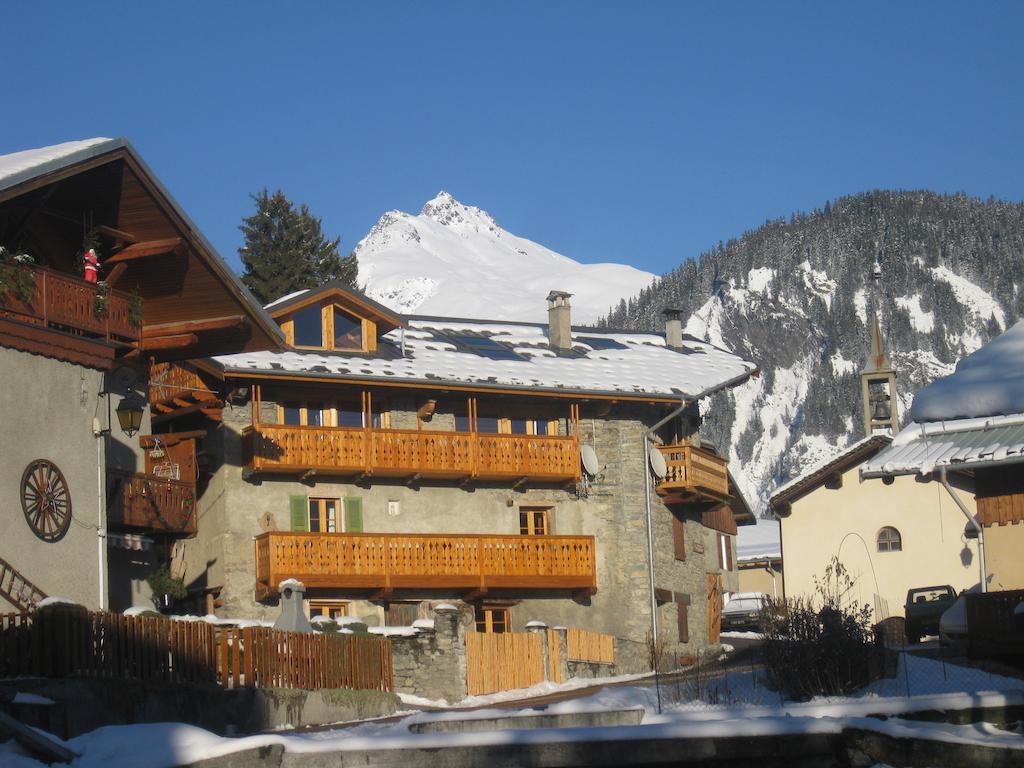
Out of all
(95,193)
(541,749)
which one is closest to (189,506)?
(95,193)

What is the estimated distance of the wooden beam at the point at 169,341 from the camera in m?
31.3

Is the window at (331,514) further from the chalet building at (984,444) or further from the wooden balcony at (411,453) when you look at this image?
the chalet building at (984,444)

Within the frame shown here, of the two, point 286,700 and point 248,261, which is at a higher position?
point 248,261

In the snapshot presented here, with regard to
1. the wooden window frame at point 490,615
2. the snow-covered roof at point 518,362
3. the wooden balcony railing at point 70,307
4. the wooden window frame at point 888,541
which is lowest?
the wooden window frame at point 490,615

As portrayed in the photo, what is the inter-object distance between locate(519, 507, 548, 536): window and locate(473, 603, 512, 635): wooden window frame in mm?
2126

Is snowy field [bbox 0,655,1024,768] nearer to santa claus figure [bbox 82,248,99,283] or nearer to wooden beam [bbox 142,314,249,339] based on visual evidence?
santa claus figure [bbox 82,248,99,283]

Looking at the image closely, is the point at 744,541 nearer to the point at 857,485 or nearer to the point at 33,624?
the point at 857,485

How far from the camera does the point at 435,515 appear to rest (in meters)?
40.0

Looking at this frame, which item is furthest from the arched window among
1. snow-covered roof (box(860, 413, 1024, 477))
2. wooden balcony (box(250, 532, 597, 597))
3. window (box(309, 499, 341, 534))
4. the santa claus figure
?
the santa claus figure

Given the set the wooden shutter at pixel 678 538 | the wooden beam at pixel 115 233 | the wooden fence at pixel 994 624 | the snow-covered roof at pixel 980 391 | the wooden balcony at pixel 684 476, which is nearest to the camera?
the snow-covered roof at pixel 980 391

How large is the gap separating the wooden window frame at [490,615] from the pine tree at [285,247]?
30645mm

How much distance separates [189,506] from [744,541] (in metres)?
39.6

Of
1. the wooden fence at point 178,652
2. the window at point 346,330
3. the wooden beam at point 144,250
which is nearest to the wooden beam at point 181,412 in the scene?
the window at point 346,330

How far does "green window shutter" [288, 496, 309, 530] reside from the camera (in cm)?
3828
